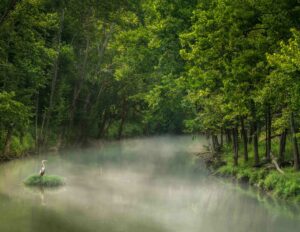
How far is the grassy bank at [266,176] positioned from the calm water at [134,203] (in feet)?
2.76

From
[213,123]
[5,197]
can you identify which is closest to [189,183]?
[213,123]

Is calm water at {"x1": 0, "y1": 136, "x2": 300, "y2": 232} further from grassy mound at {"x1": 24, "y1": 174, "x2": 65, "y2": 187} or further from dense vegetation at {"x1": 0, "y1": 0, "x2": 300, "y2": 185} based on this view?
dense vegetation at {"x1": 0, "y1": 0, "x2": 300, "y2": 185}

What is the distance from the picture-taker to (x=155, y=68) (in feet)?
159

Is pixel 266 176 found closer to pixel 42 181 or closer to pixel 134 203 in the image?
pixel 134 203

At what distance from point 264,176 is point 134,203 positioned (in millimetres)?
9374

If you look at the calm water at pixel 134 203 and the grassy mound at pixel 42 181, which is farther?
the grassy mound at pixel 42 181

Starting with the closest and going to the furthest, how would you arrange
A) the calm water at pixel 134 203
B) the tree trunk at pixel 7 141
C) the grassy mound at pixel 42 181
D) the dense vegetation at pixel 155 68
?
1. the calm water at pixel 134 203
2. the dense vegetation at pixel 155 68
3. the grassy mound at pixel 42 181
4. the tree trunk at pixel 7 141

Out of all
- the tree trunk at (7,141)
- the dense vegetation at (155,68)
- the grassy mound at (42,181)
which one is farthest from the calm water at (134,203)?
the dense vegetation at (155,68)

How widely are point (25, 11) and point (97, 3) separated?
819cm

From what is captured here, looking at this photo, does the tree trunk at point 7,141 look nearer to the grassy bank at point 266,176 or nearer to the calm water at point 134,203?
the calm water at point 134,203

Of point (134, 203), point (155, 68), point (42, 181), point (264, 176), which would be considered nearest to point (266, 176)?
point (264, 176)

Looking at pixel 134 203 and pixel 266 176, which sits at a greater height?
pixel 266 176

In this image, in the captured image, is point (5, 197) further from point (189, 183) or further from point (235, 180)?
point (235, 180)

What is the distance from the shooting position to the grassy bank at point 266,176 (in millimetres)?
26500
